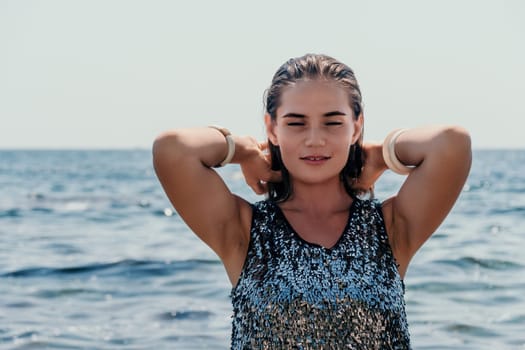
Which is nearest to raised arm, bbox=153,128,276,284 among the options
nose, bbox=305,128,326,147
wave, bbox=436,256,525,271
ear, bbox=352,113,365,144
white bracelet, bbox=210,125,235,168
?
white bracelet, bbox=210,125,235,168

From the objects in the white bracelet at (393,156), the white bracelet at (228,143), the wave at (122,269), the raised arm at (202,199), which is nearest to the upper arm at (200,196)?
the raised arm at (202,199)

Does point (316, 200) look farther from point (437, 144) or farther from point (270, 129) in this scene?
point (437, 144)

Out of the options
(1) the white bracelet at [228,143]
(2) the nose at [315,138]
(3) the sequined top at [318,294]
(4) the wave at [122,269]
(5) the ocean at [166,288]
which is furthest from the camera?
(4) the wave at [122,269]

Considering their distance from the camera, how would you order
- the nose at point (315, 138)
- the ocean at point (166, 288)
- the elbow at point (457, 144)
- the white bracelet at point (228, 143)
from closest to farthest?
the nose at point (315, 138)
the elbow at point (457, 144)
the white bracelet at point (228, 143)
the ocean at point (166, 288)

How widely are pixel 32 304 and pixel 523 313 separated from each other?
4494 millimetres

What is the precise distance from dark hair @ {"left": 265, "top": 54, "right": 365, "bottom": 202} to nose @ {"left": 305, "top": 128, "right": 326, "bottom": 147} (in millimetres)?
187

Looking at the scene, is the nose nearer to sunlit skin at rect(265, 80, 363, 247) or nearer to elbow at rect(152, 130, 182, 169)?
sunlit skin at rect(265, 80, 363, 247)

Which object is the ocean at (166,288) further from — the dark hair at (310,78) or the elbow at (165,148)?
the elbow at (165,148)

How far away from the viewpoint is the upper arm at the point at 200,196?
3221mm

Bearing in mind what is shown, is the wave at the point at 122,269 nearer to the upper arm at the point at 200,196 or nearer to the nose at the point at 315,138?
the upper arm at the point at 200,196

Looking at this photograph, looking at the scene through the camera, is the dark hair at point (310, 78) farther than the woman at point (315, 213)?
Yes

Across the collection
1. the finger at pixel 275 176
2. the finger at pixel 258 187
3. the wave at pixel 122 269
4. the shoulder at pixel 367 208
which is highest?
the finger at pixel 275 176

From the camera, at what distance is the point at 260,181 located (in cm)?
354

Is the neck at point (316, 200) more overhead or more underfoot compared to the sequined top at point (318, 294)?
more overhead
